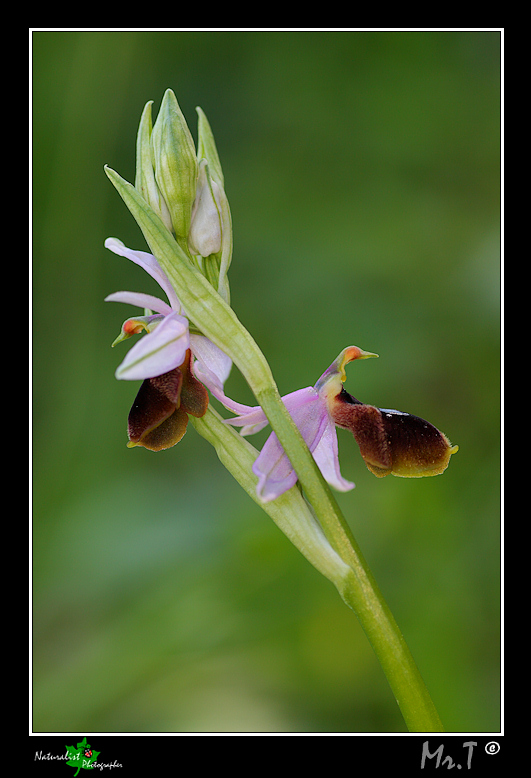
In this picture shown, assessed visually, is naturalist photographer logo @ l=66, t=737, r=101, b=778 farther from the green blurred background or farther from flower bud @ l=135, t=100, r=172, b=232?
flower bud @ l=135, t=100, r=172, b=232

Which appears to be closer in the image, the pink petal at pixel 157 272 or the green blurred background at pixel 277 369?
the pink petal at pixel 157 272

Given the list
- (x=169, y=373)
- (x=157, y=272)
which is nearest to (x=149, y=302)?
(x=157, y=272)

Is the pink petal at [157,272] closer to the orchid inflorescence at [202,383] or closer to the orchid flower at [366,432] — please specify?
the orchid inflorescence at [202,383]

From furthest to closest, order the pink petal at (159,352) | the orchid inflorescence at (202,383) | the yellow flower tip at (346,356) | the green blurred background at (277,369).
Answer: the green blurred background at (277,369)
the yellow flower tip at (346,356)
the orchid inflorescence at (202,383)
the pink petal at (159,352)

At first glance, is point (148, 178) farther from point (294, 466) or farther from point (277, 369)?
point (277, 369)

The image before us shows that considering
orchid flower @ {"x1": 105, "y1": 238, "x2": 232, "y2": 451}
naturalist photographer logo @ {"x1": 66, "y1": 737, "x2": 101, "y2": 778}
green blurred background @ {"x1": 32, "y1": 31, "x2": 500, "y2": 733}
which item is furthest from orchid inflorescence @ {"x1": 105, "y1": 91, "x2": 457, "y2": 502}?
green blurred background @ {"x1": 32, "y1": 31, "x2": 500, "y2": 733}

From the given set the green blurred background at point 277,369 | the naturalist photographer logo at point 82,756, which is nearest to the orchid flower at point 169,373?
the naturalist photographer logo at point 82,756
